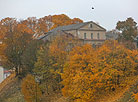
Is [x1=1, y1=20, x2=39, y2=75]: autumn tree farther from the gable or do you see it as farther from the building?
the gable

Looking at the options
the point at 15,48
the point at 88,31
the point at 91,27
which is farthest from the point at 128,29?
the point at 15,48

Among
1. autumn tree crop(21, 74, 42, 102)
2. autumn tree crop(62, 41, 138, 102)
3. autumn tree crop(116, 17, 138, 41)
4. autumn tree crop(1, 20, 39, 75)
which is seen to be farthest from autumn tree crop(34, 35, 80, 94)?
autumn tree crop(116, 17, 138, 41)

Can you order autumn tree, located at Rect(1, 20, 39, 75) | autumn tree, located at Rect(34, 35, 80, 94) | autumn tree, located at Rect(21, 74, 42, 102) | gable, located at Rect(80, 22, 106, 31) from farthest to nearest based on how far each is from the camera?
gable, located at Rect(80, 22, 106, 31), autumn tree, located at Rect(1, 20, 39, 75), autumn tree, located at Rect(34, 35, 80, 94), autumn tree, located at Rect(21, 74, 42, 102)

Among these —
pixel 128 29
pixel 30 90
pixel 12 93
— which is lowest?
pixel 12 93

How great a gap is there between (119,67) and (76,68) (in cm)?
405

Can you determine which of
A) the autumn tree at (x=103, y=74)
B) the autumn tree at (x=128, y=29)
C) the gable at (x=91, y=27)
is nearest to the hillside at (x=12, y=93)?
the autumn tree at (x=103, y=74)

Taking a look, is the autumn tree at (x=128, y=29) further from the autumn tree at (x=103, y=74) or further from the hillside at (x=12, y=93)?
the autumn tree at (x=103, y=74)

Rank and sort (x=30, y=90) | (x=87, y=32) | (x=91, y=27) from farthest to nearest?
(x=91, y=27) < (x=87, y=32) < (x=30, y=90)

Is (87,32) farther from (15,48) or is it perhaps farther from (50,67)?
(50,67)

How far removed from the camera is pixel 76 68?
2009 centimetres

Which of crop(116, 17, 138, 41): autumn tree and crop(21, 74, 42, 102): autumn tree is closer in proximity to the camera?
crop(21, 74, 42, 102): autumn tree

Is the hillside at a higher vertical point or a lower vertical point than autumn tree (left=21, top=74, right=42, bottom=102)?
lower

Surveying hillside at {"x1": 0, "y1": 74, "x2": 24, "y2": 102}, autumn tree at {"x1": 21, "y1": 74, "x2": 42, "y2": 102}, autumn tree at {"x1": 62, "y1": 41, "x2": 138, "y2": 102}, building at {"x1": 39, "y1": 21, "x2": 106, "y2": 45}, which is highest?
building at {"x1": 39, "y1": 21, "x2": 106, "y2": 45}

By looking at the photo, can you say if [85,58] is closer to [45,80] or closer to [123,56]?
[123,56]
